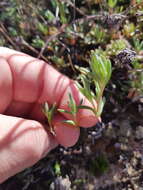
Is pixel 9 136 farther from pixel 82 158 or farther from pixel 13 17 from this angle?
pixel 13 17

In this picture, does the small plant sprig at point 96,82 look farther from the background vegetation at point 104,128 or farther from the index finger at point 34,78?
the background vegetation at point 104,128

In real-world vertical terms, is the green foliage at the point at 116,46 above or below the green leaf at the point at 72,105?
above

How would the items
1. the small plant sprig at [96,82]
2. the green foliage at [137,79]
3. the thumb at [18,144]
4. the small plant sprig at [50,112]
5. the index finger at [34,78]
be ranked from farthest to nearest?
1. the green foliage at [137,79]
2. the index finger at [34,78]
3. the small plant sprig at [50,112]
4. the thumb at [18,144]
5. the small plant sprig at [96,82]

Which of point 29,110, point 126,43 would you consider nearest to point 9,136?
point 29,110

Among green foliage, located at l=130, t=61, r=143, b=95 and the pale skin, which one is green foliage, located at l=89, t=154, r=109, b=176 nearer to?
the pale skin

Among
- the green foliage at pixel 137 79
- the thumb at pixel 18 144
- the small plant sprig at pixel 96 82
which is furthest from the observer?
the green foliage at pixel 137 79

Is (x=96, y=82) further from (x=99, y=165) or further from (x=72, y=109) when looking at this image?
(x=99, y=165)

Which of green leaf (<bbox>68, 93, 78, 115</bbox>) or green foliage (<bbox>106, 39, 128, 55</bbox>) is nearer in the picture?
green leaf (<bbox>68, 93, 78, 115</bbox>)

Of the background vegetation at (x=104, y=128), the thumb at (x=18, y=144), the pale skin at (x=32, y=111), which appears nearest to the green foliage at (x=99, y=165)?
the background vegetation at (x=104, y=128)

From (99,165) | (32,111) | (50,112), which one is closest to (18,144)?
(50,112)

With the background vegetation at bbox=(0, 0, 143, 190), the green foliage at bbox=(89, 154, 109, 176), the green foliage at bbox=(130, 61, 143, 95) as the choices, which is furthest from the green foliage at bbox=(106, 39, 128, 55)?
the green foliage at bbox=(89, 154, 109, 176)
